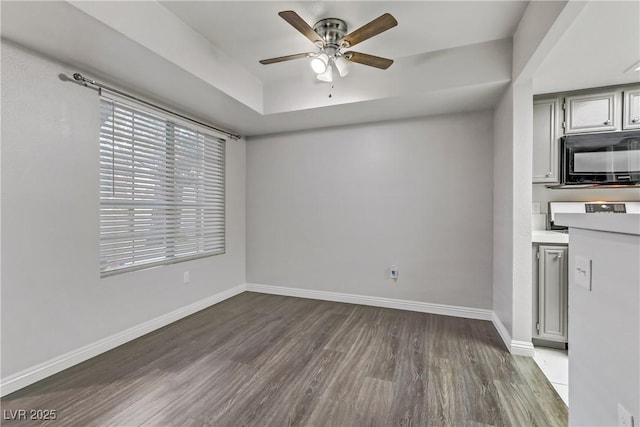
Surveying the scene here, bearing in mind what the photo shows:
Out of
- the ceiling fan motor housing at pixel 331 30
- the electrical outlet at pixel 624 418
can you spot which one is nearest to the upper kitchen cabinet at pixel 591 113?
the ceiling fan motor housing at pixel 331 30

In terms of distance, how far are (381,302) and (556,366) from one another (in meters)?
1.66

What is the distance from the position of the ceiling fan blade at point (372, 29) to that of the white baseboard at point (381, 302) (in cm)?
272

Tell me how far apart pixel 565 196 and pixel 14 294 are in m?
4.63

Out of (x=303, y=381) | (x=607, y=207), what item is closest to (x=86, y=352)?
(x=303, y=381)

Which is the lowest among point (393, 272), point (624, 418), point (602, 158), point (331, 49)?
point (393, 272)

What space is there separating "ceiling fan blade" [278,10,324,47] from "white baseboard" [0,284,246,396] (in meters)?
2.79

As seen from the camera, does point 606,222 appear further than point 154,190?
No

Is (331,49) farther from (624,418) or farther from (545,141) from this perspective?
(624,418)

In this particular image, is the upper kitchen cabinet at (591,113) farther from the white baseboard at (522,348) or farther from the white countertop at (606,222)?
the white countertop at (606,222)

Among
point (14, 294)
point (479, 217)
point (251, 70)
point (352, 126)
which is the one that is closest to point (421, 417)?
point (479, 217)

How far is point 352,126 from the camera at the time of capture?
11.8 ft

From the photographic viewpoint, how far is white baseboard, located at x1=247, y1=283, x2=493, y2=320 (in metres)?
3.11

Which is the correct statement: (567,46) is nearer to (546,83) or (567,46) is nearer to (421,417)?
(546,83)

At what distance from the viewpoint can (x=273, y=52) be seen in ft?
8.68
